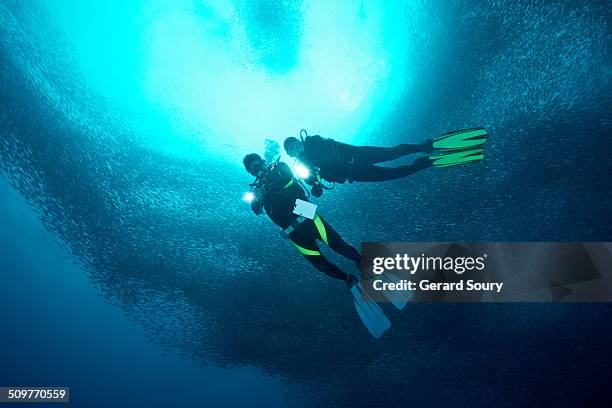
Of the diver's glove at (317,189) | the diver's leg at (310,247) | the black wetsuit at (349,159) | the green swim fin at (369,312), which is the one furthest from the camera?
the green swim fin at (369,312)

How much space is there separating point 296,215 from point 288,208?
0.62 feet

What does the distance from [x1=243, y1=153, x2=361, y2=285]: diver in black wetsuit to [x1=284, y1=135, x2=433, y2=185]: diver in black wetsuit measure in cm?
32

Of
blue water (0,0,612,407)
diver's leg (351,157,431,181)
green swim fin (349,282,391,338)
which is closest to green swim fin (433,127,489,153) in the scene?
diver's leg (351,157,431,181)

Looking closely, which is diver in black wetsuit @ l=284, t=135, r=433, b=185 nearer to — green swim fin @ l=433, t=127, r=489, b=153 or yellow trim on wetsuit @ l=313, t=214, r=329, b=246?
green swim fin @ l=433, t=127, r=489, b=153

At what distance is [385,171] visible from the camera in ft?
14.7

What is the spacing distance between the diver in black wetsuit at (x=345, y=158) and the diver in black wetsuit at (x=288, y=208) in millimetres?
316

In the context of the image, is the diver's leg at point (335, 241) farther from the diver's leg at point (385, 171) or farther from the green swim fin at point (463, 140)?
the green swim fin at point (463, 140)

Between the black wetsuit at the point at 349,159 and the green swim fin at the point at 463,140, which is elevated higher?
the green swim fin at the point at 463,140

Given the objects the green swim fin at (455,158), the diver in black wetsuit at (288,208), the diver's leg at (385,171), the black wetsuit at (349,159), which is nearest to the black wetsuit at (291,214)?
the diver in black wetsuit at (288,208)

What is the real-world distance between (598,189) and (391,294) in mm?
8057

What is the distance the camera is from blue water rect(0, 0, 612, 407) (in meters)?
6.36

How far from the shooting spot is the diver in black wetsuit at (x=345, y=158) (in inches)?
164

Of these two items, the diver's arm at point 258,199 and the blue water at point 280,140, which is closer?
the diver's arm at point 258,199

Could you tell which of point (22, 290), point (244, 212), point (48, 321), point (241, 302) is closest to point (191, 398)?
point (48, 321)
